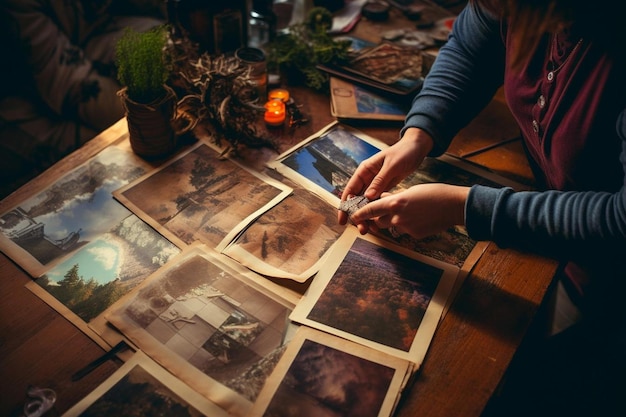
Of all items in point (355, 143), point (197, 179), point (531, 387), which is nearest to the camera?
point (197, 179)

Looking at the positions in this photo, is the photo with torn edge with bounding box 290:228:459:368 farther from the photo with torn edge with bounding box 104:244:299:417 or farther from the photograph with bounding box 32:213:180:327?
the photograph with bounding box 32:213:180:327

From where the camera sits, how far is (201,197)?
0.96m

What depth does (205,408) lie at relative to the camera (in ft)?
2.13

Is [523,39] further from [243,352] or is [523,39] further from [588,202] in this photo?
[243,352]

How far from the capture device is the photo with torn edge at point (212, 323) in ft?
2.24

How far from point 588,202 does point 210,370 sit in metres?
0.65

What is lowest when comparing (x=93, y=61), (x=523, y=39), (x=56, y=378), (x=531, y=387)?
(x=531, y=387)

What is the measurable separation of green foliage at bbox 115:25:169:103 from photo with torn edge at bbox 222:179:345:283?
0.35 m

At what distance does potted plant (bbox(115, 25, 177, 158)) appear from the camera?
0.90 metres

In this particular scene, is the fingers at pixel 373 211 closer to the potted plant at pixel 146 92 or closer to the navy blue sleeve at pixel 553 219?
the navy blue sleeve at pixel 553 219

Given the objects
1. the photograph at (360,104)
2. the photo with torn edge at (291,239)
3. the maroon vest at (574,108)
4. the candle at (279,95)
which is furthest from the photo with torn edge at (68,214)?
the maroon vest at (574,108)

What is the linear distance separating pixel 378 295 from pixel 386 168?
0.90 ft

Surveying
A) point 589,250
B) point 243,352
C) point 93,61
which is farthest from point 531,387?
point 93,61

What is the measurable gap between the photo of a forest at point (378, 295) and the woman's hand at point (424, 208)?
0.22 feet
